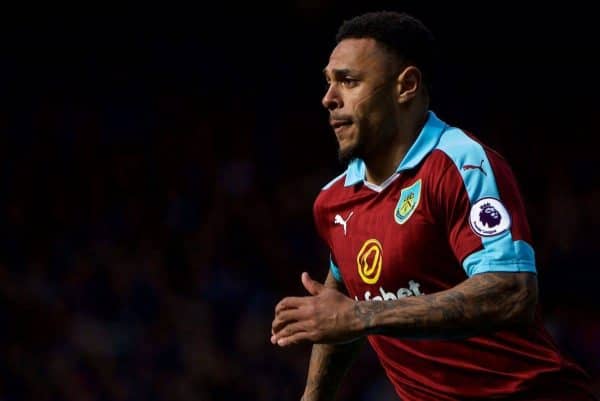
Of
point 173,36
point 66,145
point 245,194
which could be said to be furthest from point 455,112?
point 66,145

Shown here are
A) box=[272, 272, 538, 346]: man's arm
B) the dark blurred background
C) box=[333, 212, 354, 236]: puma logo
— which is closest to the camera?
box=[272, 272, 538, 346]: man's arm

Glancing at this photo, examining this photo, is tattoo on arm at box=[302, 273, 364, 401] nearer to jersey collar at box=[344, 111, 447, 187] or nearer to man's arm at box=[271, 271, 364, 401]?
man's arm at box=[271, 271, 364, 401]

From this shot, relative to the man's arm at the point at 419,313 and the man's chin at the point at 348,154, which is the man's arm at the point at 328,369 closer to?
the man's chin at the point at 348,154

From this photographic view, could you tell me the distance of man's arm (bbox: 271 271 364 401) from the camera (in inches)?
154

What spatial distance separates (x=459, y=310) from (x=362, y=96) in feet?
2.86

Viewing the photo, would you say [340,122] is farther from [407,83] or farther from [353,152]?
[407,83]

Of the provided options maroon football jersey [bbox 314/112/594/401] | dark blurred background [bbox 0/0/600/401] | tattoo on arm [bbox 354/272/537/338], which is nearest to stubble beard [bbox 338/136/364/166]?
maroon football jersey [bbox 314/112/594/401]

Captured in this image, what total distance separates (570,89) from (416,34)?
423 cm

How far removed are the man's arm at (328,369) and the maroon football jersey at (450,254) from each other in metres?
0.41

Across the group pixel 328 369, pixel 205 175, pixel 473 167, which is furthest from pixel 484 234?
pixel 205 175

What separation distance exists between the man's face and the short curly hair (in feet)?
0.09

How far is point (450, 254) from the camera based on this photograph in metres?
3.17

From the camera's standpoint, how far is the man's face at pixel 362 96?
3.43 metres

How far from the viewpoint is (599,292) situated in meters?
6.74
